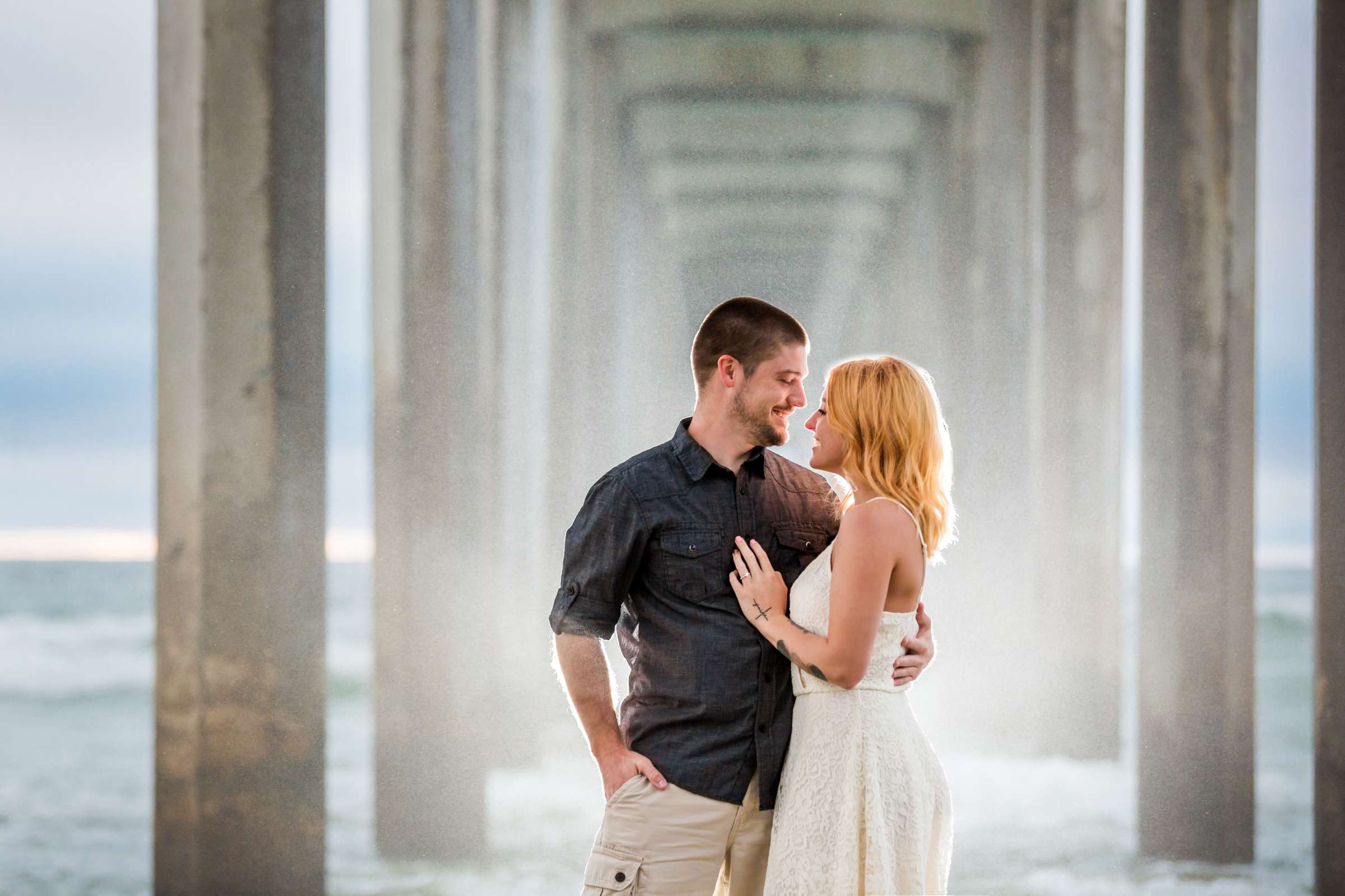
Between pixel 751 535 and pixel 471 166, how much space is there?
8.82 feet

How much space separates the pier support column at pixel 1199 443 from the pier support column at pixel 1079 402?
1.98 ft

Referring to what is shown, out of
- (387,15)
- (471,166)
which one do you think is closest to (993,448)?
(471,166)

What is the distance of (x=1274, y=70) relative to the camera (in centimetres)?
526

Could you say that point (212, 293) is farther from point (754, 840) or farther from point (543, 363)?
point (754, 840)

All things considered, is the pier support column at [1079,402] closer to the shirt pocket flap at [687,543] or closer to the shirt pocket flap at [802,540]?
the shirt pocket flap at [802,540]

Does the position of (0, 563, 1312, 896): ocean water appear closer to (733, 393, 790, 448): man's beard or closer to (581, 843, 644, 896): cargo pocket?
(581, 843, 644, 896): cargo pocket

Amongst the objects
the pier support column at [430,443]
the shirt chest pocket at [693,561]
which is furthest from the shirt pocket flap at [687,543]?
the pier support column at [430,443]

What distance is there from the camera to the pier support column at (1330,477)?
12.8 feet

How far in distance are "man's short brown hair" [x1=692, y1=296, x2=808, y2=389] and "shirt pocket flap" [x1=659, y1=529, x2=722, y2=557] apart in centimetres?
29

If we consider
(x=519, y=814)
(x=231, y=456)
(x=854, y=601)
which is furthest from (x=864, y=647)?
(x=519, y=814)

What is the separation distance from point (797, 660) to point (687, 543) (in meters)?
0.29

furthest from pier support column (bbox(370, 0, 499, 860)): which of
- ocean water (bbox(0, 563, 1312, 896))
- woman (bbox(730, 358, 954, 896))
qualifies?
woman (bbox(730, 358, 954, 896))

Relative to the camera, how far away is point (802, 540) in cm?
225

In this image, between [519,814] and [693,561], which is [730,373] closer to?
[693,561]
